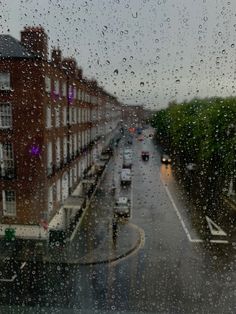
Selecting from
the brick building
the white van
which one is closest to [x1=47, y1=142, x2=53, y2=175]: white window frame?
the brick building

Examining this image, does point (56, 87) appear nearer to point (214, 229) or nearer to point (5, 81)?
point (5, 81)

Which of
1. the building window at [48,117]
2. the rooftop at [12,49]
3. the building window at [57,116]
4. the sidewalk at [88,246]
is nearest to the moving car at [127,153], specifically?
the sidewalk at [88,246]

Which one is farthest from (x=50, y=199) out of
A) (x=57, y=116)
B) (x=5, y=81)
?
(x=5, y=81)

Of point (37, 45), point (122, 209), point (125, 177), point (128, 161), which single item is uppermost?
point (37, 45)

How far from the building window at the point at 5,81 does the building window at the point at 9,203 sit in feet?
9.36

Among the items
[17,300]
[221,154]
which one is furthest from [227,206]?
[17,300]

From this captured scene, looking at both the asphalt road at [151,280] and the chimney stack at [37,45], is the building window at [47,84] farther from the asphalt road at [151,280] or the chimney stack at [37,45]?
the asphalt road at [151,280]

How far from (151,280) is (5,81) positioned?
19.5ft

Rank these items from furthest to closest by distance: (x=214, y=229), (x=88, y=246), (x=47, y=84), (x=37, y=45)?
(x=214, y=229), (x=47, y=84), (x=88, y=246), (x=37, y=45)

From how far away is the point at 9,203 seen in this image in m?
9.08

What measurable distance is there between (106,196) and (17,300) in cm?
750

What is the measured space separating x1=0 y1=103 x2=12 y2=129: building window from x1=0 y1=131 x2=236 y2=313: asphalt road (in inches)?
141

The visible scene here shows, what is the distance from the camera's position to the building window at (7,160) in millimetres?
8680

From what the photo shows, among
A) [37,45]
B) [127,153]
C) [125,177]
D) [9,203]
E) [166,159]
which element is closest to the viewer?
[37,45]
